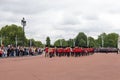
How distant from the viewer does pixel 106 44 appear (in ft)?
563

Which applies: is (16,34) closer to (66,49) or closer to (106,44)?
(106,44)

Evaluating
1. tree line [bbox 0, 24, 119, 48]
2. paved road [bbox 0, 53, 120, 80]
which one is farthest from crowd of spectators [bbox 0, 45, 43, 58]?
tree line [bbox 0, 24, 119, 48]

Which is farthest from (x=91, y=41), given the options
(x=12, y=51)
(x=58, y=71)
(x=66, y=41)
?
(x=58, y=71)

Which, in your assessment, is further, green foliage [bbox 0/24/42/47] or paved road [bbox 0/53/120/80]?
green foliage [bbox 0/24/42/47]

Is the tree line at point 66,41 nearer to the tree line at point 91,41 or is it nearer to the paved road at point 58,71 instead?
the tree line at point 91,41

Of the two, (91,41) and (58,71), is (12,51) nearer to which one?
(58,71)

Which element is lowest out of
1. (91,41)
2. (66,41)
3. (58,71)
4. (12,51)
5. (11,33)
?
(58,71)

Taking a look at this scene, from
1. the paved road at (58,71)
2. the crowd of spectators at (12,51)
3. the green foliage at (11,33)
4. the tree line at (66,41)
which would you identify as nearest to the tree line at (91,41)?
the tree line at (66,41)

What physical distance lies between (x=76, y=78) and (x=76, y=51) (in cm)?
3621

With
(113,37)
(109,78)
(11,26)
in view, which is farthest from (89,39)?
(109,78)

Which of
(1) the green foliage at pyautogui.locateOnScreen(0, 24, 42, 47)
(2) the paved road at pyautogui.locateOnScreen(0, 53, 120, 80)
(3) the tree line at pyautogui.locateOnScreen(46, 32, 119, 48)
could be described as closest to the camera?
(2) the paved road at pyautogui.locateOnScreen(0, 53, 120, 80)

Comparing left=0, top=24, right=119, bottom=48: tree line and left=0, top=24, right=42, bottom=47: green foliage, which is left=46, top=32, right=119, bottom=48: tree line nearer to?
left=0, top=24, right=119, bottom=48: tree line

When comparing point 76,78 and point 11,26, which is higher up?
point 11,26

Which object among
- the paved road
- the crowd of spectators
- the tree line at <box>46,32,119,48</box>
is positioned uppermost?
the tree line at <box>46,32,119,48</box>
